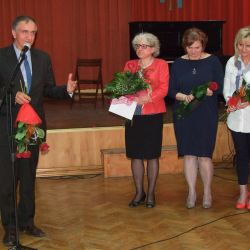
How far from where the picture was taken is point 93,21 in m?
10.3

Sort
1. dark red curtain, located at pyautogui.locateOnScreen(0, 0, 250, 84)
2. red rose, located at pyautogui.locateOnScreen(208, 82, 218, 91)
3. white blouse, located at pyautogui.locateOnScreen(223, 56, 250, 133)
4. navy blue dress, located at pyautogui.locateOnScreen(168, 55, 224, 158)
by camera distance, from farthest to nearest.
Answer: dark red curtain, located at pyautogui.locateOnScreen(0, 0, 250, 84), navy blue dress, located at pyautogui.locateOnScreen(168, 55, 224, 158), white blouse, located at pyautogui.locateOnScreen(223, 56, 250, 133), red rose, located at pyautogui.locateOnScreen(208, 82, 218, 91)

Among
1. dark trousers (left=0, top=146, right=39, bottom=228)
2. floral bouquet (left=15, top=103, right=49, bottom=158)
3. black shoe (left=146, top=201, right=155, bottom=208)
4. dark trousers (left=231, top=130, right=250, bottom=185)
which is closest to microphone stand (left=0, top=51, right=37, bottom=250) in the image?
floral bouquet (left=15, top=103, right=49, bottom=158)

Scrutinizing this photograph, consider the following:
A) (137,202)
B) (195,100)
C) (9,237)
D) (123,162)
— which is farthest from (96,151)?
(9,237)

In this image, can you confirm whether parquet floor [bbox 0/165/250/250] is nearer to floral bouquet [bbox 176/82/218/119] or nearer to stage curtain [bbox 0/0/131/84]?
floral bouquet [bbox 176/82/218/119]

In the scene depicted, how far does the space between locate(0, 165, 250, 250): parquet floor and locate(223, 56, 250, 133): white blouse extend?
30.8 inches

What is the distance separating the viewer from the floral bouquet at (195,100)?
408 centimetres

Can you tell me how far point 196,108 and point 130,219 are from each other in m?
1.14

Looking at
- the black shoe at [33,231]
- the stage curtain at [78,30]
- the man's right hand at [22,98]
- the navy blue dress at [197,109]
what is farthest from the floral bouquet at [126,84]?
the stage curtain at [78,30]

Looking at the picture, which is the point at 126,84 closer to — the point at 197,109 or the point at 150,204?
the point at 197,109

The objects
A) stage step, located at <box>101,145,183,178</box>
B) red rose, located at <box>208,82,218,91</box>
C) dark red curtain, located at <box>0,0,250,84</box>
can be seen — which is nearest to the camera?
red rose, located at <box>208,82,218,91</box>

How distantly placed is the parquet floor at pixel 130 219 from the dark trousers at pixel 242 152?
1.13 ft

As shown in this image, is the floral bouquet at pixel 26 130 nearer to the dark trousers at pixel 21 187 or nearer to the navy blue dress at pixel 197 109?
the dark trousers at pixel 21 187

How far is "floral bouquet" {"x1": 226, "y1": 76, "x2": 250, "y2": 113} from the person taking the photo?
398cm

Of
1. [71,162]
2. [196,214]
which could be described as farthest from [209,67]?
[71,162]
